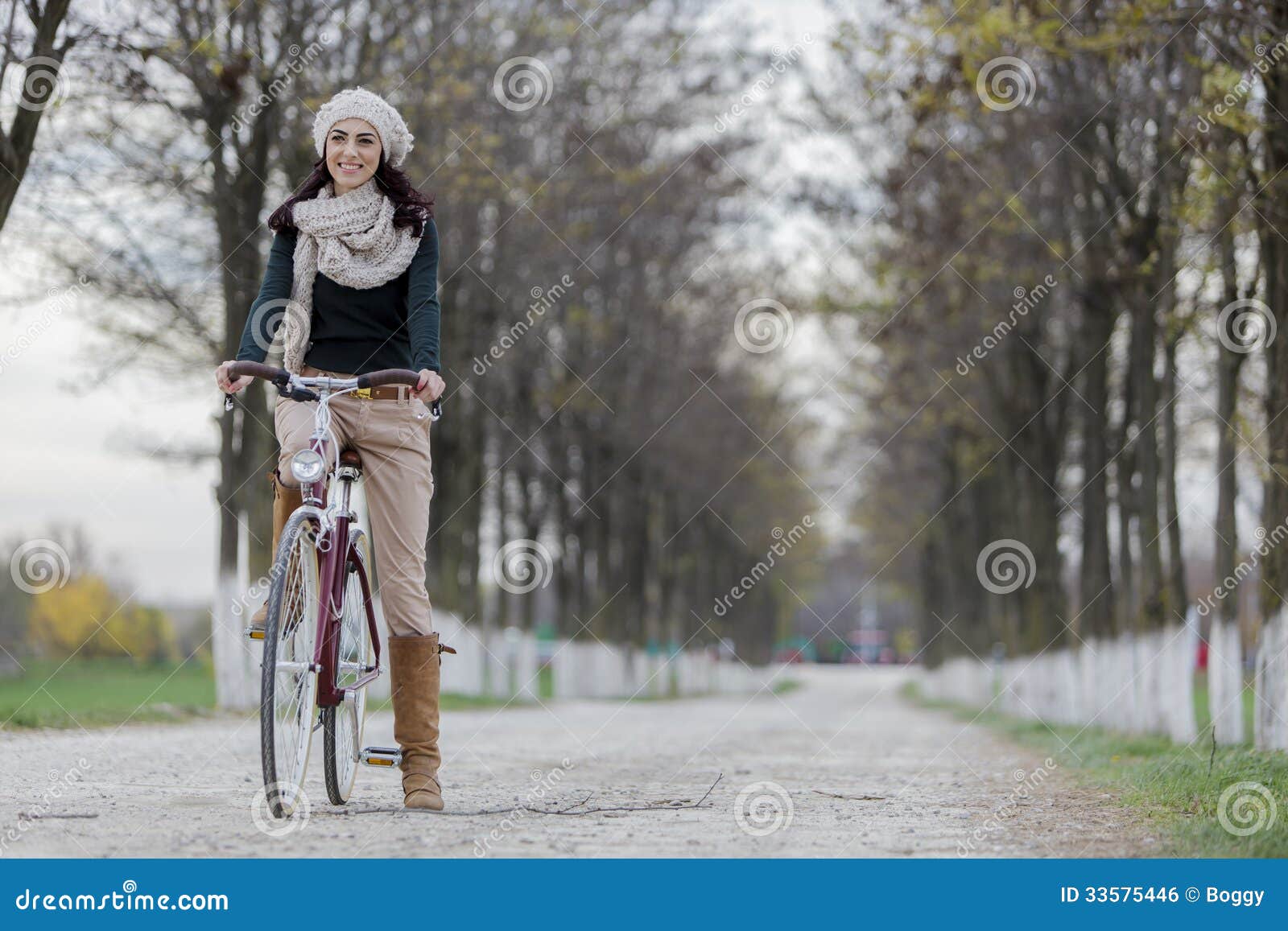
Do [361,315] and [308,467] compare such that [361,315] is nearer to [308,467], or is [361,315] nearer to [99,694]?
[308,467]

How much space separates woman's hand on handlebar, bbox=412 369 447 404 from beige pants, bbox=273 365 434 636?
29cm

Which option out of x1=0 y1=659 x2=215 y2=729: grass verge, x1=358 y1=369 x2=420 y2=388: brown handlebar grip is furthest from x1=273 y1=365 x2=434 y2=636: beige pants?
x1=0 y1=659 x2=215 y2=729: grass verge

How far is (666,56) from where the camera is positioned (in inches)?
951

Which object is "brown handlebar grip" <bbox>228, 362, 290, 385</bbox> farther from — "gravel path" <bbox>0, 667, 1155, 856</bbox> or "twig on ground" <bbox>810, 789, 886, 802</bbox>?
"twig on ground" <bbox>810, 789, 886, 802</bbox>

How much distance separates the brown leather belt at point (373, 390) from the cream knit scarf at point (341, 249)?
49mm

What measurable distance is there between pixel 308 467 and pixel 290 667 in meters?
0.69

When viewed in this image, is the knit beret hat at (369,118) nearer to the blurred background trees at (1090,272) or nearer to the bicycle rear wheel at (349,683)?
the bicycle rear wheel at (349,683)

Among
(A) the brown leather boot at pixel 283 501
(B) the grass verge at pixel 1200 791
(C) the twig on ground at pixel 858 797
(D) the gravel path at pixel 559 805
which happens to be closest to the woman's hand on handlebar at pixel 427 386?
(A) the brown leather boot at pixel 283 501

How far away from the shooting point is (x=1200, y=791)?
7.24 m

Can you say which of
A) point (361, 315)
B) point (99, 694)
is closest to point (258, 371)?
point (361, 315)

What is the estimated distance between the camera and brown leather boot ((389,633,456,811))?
6.14 meters
